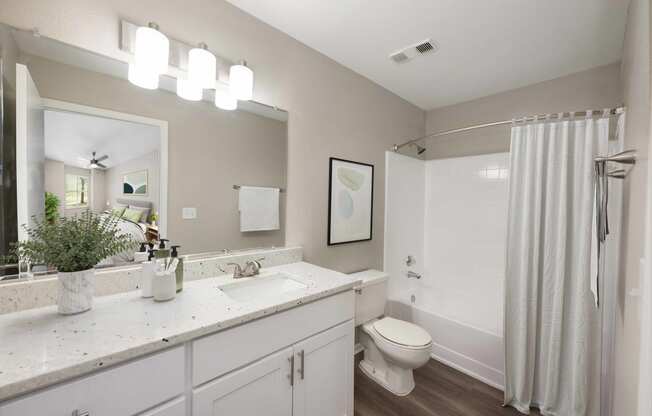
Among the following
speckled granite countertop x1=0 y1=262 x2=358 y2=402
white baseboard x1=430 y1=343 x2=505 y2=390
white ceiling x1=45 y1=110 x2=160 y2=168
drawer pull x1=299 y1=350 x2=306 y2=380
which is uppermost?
white ceiling x1=45 y1=110 x2=160 y2=168

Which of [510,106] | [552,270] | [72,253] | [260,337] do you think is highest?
[510,106]

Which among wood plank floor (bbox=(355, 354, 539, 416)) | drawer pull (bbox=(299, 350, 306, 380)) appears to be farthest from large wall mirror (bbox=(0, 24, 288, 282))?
wood plank floor (bbox=(355, 354, 539, 416))

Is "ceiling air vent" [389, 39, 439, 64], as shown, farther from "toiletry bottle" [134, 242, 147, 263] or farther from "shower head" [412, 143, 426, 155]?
"toiletry bottle" [134, 242, 147, 263]

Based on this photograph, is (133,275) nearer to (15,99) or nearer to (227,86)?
(15,99)

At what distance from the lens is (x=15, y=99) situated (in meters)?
0.96

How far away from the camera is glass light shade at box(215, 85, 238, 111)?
146cm

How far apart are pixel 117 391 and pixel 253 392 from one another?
0.46m

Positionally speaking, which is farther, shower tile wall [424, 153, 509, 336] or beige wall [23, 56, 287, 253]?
shower tile wall [424, 153, 509, 336]

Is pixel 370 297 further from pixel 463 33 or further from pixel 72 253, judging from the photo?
pixel 463 33

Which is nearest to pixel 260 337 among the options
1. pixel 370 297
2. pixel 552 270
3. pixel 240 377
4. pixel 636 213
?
pixel 240 377

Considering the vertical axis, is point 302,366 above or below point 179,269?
below

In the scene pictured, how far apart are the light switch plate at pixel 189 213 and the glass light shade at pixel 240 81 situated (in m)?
0.68

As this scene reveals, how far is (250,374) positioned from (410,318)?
185cm

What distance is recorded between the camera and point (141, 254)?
1.21 meters
